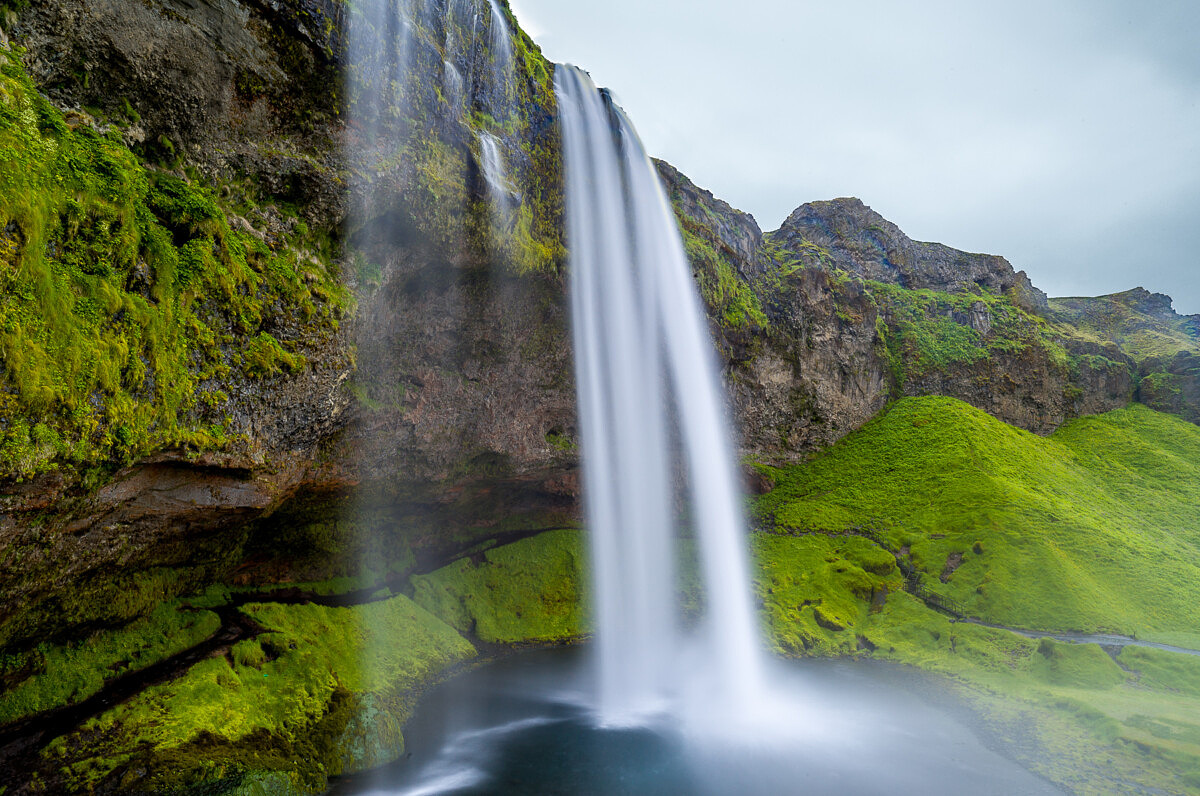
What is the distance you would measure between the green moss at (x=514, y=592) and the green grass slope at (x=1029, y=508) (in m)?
13.4

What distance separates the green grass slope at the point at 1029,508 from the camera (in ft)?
68.8

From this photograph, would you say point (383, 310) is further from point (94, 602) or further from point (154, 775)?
point (154, 775)

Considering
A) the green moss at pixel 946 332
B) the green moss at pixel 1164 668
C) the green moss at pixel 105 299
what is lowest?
the green moss at pixel 1164 668

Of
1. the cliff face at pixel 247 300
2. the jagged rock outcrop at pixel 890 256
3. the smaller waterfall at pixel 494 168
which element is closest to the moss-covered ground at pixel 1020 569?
the cliff face at pixel 247 300

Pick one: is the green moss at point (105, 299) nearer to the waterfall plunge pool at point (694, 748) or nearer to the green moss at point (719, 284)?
the waterfall plunge pool at point (694, 748)

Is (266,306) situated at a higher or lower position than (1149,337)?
lower

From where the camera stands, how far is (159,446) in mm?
10508

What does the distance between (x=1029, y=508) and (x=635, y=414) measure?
2101cm

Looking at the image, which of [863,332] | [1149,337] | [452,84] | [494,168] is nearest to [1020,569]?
[863,332]

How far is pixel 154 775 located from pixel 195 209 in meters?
11.4

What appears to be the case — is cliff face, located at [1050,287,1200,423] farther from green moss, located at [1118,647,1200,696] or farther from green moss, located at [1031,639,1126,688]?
green moss, located at [1031,639,1126,688]

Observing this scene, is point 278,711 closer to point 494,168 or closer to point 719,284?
point 494,168

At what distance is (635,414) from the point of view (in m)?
22.9

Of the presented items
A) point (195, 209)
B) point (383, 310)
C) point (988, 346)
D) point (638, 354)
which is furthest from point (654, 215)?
point (988, 346)
